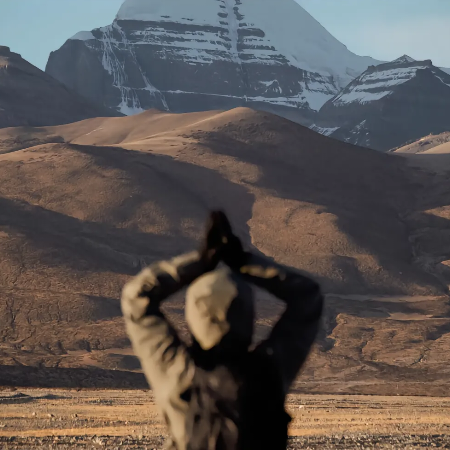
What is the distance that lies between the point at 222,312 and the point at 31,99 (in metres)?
161

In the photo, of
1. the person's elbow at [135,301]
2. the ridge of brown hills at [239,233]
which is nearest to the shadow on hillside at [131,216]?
the ridge of brown hills at [239,233]

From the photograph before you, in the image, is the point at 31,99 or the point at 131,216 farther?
the point at 31,99

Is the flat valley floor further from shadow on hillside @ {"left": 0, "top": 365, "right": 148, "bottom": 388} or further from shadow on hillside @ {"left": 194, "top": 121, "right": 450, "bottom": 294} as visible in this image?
shadow on hillside @ {"left": 194, "top": 121, "right": 450, "bottom": 294}

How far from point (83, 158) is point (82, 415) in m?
73.5

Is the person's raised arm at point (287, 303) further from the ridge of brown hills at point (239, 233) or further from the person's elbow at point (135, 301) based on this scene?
the ridge of brown hills at point (239, 233)

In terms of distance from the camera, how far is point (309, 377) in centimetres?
5206

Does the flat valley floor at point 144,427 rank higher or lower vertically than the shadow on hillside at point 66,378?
higher

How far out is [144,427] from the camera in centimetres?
1900

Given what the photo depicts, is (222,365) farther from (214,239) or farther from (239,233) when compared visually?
(239,233)

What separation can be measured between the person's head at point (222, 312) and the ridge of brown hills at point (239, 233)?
135 ft

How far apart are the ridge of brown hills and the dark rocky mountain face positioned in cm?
3128

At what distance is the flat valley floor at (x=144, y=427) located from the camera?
16234mm

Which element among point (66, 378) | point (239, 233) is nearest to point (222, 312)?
point (66, 378)

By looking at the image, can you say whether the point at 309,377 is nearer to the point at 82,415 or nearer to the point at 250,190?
the point at 82,415
